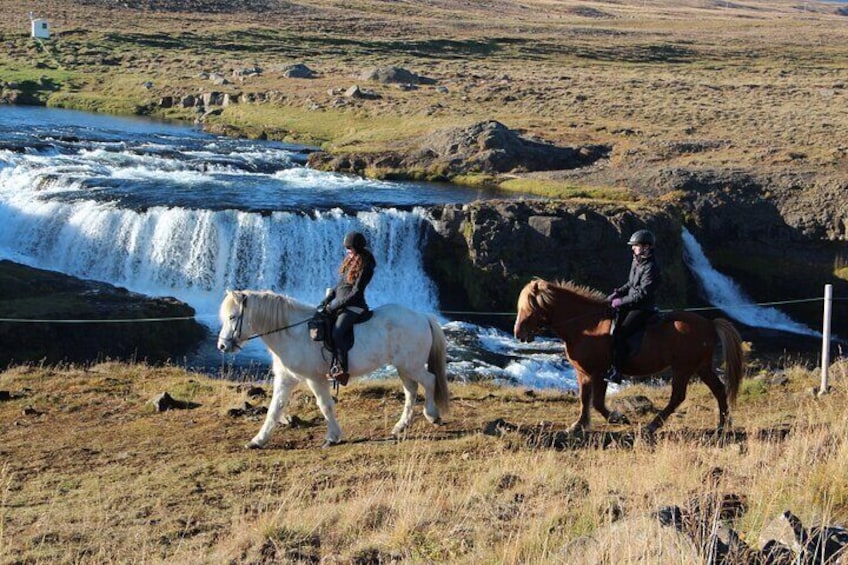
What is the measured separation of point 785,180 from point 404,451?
29133 millimetres

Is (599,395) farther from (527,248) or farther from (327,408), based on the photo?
(527,248)

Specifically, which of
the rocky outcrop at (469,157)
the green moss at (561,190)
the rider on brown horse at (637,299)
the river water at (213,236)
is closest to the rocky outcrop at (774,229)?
the river water at (213,236)

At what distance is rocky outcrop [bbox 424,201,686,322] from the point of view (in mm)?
30469

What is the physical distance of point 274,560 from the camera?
22.2 ft

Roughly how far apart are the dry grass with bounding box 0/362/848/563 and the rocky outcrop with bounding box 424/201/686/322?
1568cm

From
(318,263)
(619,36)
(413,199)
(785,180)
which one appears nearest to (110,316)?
(318,263)

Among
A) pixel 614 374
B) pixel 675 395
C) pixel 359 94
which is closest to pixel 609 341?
pixel 614 374

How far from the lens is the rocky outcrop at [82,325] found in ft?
73.0

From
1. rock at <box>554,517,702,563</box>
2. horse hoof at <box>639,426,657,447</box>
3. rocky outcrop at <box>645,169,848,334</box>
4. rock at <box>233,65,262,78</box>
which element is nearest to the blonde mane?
horse hoof at <box>639,426,657,447</box>

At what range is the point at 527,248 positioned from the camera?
101ft

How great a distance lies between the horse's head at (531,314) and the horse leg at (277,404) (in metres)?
2.81

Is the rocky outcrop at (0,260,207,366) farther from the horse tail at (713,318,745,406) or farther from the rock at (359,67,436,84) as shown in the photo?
the rock at (359,67,436,84)

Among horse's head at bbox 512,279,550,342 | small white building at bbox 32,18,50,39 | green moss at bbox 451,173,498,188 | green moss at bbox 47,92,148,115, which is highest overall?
small white building at bbox 32,18,50,39

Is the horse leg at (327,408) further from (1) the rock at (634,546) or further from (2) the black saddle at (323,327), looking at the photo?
(1) the rock at (634,546)
